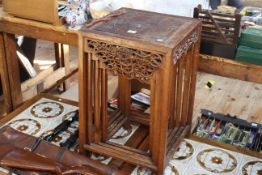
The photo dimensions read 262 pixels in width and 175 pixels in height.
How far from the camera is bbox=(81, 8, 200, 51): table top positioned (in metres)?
1.28

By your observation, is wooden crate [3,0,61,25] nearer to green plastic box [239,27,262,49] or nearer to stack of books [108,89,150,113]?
stack of books [108,89,150,113]

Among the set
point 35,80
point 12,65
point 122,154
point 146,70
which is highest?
point 146,70

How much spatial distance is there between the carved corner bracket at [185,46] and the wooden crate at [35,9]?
670mm

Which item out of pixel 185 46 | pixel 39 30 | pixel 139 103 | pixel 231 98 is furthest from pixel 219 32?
pixel 231 98

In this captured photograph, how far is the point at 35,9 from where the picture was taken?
1.77 meters

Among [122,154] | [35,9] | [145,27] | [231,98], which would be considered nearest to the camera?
[145,27]

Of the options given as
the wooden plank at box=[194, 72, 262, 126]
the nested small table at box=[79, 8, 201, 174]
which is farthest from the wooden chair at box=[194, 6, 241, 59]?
the wooden plank at box=[194, 72, 262, 126]

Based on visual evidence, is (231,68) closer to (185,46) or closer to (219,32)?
(219,32)

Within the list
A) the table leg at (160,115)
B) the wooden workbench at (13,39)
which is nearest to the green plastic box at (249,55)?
the table leg at (160,115)

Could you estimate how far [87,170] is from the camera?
135cm

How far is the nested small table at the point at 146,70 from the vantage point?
127 centimetres

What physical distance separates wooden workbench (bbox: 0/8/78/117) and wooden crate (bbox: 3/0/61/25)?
0.08ft

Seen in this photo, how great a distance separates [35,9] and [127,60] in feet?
2.31

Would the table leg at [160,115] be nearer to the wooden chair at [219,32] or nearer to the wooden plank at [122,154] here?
the wooden plank at [122,154]
